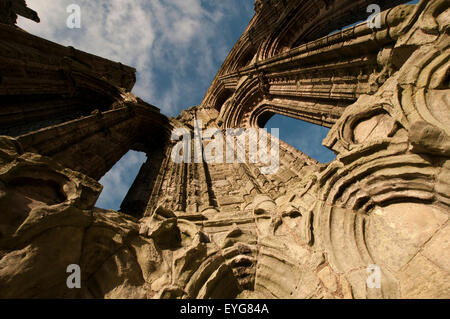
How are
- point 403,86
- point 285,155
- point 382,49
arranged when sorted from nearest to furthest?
point 403,86
point 382,49
point 285,155

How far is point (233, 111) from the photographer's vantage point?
482 inches

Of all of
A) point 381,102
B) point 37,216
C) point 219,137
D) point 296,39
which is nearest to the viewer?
point 37,216

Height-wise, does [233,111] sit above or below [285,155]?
above

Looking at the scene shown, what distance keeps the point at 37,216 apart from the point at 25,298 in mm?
788

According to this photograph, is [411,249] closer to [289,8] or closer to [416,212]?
[416,212]

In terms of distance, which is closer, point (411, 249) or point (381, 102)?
point (411, 249)

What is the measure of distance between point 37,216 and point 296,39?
1288 cm

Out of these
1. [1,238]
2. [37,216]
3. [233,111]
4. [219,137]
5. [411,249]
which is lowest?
[411,249]

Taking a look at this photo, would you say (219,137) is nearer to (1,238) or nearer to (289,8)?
(289,8)

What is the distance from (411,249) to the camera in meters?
2.47

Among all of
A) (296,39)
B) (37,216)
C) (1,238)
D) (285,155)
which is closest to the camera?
(1,238)

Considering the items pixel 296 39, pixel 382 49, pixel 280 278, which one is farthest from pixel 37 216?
pixel 296 39

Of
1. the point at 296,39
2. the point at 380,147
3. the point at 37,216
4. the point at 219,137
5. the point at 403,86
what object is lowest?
the point at 37,216

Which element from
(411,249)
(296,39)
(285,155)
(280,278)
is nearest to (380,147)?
(411,249)
